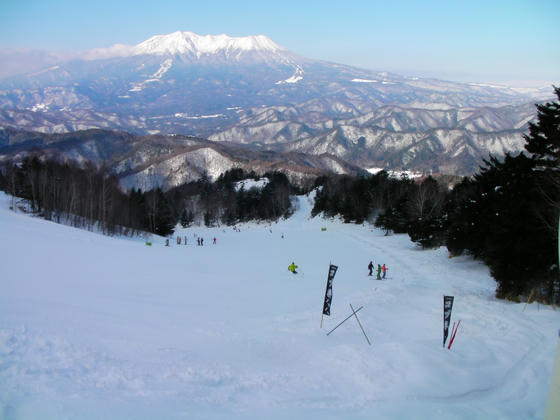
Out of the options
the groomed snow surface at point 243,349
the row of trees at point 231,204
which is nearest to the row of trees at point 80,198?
the row of trees at point 231,204

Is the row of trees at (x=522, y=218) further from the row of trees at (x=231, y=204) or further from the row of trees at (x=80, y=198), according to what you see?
the row of trees at (x=231, y=204)

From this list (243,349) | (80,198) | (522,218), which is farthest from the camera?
(80,198)

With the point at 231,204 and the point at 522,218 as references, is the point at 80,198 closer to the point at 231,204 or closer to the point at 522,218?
the point at 522,218

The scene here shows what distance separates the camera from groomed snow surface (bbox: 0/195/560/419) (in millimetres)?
7672

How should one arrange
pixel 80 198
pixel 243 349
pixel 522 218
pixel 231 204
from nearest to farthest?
pixel 243 349
pixel 522 218
pixel 80 198
pixel 231 204

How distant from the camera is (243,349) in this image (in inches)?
448

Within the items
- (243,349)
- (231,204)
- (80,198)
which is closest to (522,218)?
(243,349)

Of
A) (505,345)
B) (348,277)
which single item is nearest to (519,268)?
(505,345)

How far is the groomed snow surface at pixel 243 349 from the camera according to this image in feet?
25.2

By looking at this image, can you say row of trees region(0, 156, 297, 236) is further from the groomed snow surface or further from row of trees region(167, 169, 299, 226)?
the groomed snow surface

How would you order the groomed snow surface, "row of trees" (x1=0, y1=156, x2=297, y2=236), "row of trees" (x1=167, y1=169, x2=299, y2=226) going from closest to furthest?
the groomed snow surface, "row of trees" (x1=0, y1=156, x2=297, y2=236), "row of trees" (x1=167, y1=169, x2=299, y2=226)

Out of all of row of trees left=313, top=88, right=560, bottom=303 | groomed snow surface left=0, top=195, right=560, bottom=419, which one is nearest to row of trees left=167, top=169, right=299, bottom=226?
row of trees left=313, top=88, right=560, bottom=303

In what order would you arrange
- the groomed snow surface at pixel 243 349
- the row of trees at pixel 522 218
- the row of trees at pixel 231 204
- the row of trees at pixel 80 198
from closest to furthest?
the groomed snow surface at pixel 243 349 < the row of trees at pixel 522 218 < the row of trees at pixel 80 198 < the row of trees at pixel 231 204

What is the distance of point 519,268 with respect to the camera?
17.8 m
